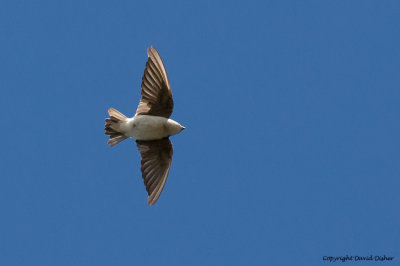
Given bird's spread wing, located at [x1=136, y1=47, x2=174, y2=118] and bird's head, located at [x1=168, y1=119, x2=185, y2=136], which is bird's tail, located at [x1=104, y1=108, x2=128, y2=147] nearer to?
bird's spread wing, located at [x1=136, y1=47, x2=174, y2=118]

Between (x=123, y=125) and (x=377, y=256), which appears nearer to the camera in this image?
(x=377, y=256)

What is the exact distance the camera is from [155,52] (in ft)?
16.7

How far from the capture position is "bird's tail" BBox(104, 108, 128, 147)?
521 cm

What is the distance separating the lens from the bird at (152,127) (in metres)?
5.10

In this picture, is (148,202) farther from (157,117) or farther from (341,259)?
(341,259)

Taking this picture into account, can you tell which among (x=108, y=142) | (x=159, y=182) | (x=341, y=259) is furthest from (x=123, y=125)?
(x=341, y=259)

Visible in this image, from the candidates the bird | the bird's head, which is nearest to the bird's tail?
the bird

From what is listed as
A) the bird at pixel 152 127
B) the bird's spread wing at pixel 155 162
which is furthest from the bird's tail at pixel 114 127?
the bird's spread wing at pixel 155 162

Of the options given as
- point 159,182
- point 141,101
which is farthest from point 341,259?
point 141,101

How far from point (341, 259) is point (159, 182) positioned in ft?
5.54

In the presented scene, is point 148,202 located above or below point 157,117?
below

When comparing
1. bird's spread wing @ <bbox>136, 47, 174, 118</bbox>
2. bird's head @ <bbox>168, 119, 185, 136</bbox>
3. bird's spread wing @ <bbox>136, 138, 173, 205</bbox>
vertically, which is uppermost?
bird's spread wing @ <bbox>136, 47, 174, 118</bbox>

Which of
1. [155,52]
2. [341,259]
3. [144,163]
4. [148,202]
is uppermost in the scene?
[155,52]

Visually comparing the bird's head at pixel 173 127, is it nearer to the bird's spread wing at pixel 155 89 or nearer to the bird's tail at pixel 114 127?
the bird's spread wing at pixel 155 89
